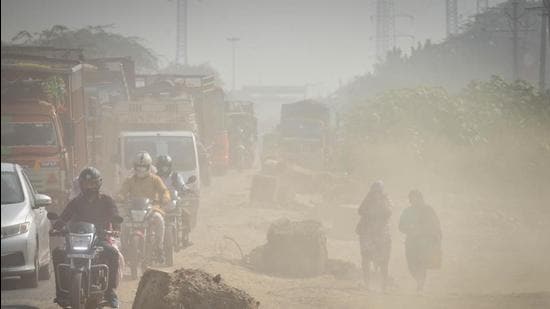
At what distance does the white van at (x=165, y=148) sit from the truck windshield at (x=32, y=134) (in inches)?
130

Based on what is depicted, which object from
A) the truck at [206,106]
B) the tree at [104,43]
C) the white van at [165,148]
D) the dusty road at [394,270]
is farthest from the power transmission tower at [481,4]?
the white van at [165,148]

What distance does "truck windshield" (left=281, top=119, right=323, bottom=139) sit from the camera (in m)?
46.4

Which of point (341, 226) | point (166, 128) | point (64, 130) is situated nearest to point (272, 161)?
point (166, 128)

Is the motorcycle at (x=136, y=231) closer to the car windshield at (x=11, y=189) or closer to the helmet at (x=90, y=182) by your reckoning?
the car windshield at (x=11, y=189)

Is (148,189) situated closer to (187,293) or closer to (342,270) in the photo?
(187,293)

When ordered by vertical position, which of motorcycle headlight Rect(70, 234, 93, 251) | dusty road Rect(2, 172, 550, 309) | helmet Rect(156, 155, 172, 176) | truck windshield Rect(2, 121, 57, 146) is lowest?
dusty road Rect(2, 172, 550, 309)

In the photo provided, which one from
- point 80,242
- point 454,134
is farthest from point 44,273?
point 454,134

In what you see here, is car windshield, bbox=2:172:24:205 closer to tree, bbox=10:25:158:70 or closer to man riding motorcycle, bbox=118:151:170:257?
man riding motorcycle, bbox=118:151:170:257

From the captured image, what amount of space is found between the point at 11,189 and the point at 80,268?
3400 millimetres

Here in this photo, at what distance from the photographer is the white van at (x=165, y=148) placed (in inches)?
813

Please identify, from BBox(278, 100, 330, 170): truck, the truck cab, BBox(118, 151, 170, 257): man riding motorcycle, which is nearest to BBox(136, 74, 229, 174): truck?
BBox(278, 100, 330, 170): truck

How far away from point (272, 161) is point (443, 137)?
36.5 ft

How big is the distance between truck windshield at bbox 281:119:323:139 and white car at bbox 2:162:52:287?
3443cm

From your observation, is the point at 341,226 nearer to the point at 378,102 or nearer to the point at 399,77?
the point at 378,102
